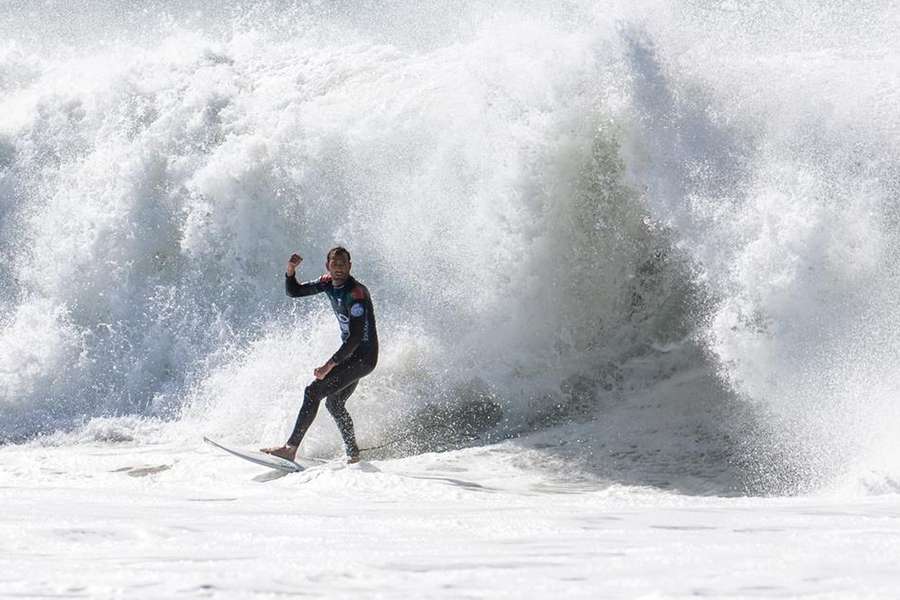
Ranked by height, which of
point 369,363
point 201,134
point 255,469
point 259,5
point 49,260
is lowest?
point 255,469

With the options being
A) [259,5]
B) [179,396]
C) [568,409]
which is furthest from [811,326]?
[259,5]

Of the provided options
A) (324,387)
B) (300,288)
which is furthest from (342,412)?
(300,288)

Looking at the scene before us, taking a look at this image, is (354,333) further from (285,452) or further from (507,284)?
(507,284)

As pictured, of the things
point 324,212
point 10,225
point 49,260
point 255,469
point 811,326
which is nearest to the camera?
point 255,469

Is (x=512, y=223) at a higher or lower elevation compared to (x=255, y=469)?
higher

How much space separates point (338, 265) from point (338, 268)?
0.02 metres

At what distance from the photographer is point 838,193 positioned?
803 centimetres

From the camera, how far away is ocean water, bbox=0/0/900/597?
623 centimetres

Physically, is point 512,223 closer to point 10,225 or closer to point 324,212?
point 324,212

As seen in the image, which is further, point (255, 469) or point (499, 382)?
point (499, 382)

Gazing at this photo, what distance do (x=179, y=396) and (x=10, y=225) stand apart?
4.53 metres

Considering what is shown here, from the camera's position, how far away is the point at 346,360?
7148mm

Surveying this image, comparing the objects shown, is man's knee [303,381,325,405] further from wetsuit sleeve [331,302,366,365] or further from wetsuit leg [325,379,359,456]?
wetsuit sleeve [331,302,366,365]

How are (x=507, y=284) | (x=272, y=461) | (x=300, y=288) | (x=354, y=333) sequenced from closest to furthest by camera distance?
(x=272, y=461), (x=354, y=333), (x=300, y=288), (x=507, y=284)
